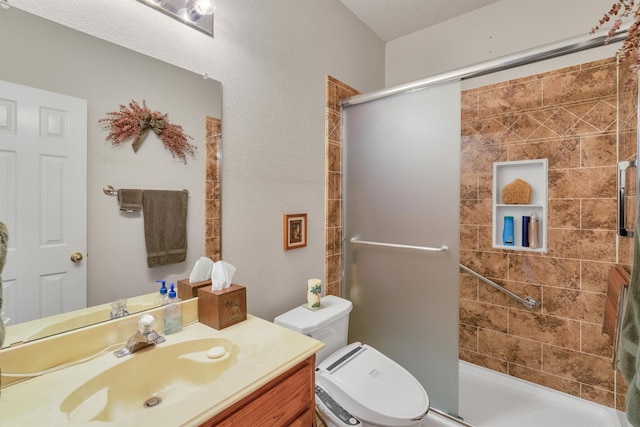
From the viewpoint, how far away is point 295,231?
1682 mm

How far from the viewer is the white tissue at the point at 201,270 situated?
1198 millimetres

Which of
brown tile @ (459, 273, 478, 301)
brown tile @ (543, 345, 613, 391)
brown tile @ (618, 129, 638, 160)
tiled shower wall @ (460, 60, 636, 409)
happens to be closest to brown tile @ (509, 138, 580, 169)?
tiled shower wall @ (460, 60, 636, 409)

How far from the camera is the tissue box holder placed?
1.09 meters

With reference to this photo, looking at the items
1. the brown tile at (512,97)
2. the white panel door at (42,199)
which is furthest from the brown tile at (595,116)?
the white panel door at (42,199)

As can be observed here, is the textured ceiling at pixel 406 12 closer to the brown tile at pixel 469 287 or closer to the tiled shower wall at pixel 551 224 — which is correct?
the tiled shower wall at pixel 551 224

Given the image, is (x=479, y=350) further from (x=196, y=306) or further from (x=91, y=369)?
(x=91, y=369)

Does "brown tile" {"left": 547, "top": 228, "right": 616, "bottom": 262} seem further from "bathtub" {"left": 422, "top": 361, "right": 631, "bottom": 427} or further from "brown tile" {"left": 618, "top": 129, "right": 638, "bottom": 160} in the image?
"bathtub" {"left": 422, "top": 361, "right": 631, "bottom": 427}

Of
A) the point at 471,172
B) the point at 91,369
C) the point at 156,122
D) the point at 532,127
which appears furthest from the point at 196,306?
the point at 532,127

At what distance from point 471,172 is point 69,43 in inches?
92.8

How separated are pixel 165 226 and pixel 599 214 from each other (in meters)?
2.42

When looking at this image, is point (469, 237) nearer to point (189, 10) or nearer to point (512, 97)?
point (512, 97)

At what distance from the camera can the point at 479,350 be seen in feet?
7.31

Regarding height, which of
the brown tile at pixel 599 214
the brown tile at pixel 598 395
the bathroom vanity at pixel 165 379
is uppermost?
the brown tile at pixel 599 214

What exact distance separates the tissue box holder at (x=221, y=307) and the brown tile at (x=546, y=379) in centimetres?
205
